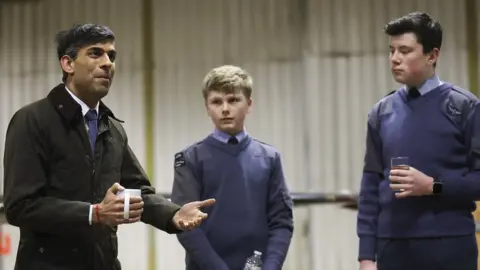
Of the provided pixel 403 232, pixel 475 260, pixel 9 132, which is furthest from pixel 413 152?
pixel 9 132

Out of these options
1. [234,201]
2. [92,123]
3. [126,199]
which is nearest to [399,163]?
[234,201]

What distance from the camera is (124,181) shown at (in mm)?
2322

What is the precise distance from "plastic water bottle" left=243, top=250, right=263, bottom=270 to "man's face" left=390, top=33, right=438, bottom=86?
0.77 meters

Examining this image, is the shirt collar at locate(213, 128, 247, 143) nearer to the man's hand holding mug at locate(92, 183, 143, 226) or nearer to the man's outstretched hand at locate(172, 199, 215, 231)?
the man's outstretched hand at locate(172, 199, 215, 231)

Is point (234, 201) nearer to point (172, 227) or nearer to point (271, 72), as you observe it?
point (172, 227)

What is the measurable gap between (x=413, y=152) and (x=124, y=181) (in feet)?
3.10

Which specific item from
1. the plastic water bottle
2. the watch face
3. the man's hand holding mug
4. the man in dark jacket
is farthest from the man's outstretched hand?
the watch face

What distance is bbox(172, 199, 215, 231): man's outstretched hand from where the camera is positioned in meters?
2.13

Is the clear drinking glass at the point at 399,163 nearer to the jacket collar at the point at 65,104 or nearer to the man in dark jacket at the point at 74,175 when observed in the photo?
the man in dark jacket at the point at 74,175

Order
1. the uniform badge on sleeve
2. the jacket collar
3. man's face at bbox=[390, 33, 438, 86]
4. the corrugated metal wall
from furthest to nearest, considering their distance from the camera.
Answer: the corrugated metal wall → the uniform badge on sleeve → man's face at bbox=[390, 33, 438, 86] → the jacket collar

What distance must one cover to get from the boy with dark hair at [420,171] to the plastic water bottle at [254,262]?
0.35m

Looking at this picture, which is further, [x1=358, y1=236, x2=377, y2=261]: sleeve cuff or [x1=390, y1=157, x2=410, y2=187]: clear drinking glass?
[x1=358, y1=236, x2=377, y2=261]: sleeve cuff

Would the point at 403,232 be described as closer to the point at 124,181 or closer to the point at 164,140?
→ the point at 124,181

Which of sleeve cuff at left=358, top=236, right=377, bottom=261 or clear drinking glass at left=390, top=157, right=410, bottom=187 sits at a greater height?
clear drinking glass at left=390, top=157, right=410, bottom=187
